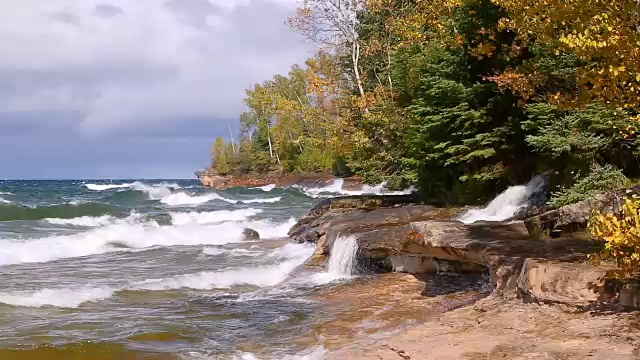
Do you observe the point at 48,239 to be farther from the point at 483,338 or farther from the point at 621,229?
the point at 621,229

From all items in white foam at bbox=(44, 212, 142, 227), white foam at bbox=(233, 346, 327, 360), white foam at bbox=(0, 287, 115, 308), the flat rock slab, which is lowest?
white foam at bbox=(233, 346, 327, 360)

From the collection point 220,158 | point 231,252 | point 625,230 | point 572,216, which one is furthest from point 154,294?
point 220,158

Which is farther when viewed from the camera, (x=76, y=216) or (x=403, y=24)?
(x=76, y=216)

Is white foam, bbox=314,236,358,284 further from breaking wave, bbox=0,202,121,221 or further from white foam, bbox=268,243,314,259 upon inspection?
breaking wave, bbox=0,202,121,221

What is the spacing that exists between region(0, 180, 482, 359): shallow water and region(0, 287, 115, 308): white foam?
2 centimetres

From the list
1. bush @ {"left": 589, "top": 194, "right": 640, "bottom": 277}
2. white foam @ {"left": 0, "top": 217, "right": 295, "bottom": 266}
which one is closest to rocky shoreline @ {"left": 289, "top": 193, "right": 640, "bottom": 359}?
bush @ {"left": 589, "top": 194, "right": 640, "bottom": 277}

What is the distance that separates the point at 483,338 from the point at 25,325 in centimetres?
719

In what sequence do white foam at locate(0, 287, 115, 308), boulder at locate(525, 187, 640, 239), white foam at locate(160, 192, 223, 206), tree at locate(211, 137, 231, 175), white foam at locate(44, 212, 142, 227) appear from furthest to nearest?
tree at locate(211, 137, 231, 175) < white foam at locate(160, 192, 223, 206) < white foam at locate(44, 212, 142, 227) < white foam at locate(0, 287, 115, 308) < boulder at locate(525, 187, 640, 239)

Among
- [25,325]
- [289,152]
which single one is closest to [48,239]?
[25,325]

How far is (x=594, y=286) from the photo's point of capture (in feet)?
22.4

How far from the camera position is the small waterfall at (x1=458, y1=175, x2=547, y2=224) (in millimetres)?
14703

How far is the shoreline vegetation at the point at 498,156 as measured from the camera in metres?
6.33

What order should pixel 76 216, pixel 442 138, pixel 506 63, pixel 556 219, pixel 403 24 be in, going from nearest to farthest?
pixel 556 219 → pixel 506 63 → pixel 442 138 → pixel 403 24 → pixel 76 216

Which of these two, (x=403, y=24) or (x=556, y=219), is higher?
(x=403, y=24)
